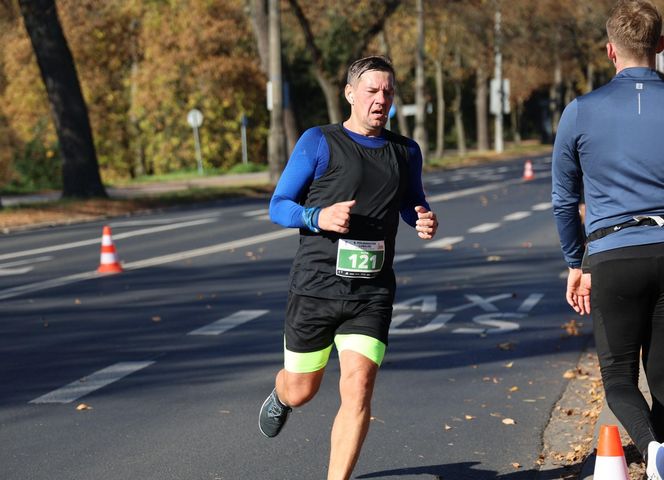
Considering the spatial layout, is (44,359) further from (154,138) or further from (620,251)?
(154,138)

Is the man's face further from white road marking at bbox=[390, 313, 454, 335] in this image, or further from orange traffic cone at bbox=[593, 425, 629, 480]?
white road marking at bbox=[390, 313, 454, 335]

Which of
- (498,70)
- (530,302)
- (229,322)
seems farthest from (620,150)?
(498,70)

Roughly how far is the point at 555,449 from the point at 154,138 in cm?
5178

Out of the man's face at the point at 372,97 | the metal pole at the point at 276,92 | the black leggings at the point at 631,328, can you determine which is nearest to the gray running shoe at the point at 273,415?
the man's face at the point at 372,97

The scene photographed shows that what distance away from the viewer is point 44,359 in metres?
9.27

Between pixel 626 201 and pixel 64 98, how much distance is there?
83.7 feet

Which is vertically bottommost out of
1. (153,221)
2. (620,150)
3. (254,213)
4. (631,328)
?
(254,213)

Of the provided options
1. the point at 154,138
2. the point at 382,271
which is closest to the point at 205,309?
the point at 382,271

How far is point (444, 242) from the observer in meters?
18.5

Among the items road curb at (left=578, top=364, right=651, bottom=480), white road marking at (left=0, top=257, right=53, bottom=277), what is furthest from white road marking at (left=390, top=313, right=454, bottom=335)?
white road marking at (left=0, top=257, right=53, bottom=277)

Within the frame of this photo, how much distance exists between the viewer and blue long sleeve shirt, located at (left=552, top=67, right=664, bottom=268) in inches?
177

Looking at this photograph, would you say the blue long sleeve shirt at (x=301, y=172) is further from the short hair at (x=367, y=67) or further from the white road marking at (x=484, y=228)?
the white road marking at (x=484, y=228)

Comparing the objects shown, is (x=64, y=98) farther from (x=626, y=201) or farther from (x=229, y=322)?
(x=626, y=201)

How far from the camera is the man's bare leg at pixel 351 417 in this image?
5109 mm
